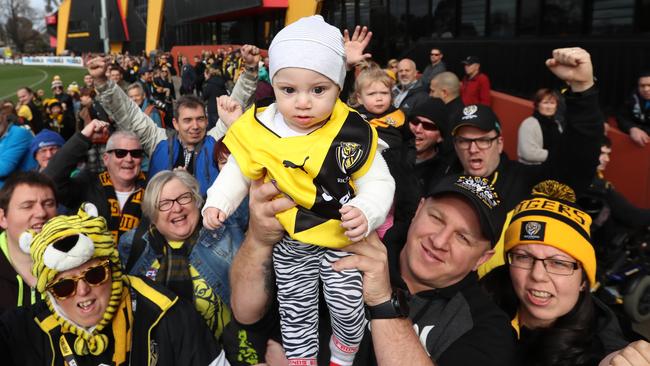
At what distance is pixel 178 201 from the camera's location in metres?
3.09

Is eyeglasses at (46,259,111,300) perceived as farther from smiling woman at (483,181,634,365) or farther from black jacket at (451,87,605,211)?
black jacket at (451,87,605,211)

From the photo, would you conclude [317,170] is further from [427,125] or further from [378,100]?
[427,125]

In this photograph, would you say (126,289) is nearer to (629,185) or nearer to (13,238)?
(13,238)

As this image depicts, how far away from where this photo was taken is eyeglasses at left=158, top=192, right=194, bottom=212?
305cm

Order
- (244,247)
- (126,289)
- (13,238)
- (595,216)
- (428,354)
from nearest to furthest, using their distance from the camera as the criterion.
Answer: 1. (428,354)
2. (244,247)
3. (126,289)
4. (13,238)
5. (595,216)

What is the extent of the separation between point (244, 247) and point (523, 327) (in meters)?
1.52

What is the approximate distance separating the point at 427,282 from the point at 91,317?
5.50ft

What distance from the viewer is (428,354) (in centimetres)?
208

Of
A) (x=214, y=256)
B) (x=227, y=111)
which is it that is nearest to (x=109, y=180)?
(x=227, y=111)

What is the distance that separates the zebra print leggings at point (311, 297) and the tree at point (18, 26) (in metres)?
114

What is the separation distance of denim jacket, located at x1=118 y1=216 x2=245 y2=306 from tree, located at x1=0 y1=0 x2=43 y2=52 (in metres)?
113

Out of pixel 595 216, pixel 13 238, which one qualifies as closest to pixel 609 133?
pixel 595 216

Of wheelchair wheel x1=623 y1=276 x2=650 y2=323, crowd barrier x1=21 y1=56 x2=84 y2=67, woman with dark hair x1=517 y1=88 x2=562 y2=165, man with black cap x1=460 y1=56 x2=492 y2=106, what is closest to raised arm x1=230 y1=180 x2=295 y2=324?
wheelchair wheel x1=623 y1=276 x2=650 y2=323

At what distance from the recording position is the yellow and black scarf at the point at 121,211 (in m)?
3.97
